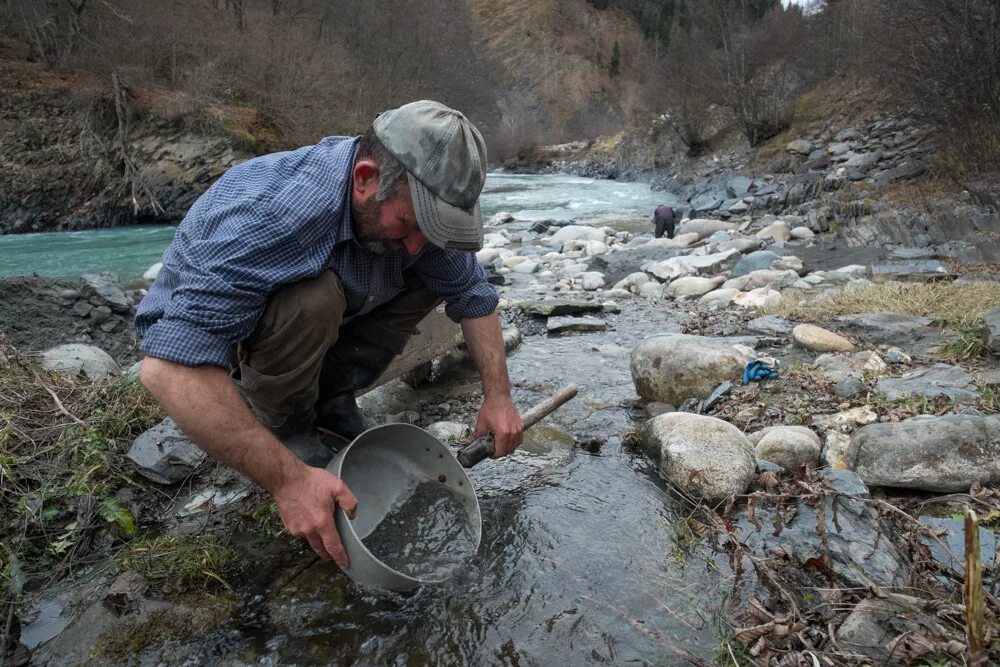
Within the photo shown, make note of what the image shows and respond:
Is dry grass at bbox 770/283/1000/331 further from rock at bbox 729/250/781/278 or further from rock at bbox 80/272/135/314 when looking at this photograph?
rock at bbox 80/272/135/314

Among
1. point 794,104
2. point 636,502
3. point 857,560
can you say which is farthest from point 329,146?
point 794,104

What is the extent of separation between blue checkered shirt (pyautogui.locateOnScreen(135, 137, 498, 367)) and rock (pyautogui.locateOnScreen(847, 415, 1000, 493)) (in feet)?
5.95

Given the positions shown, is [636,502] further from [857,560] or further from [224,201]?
[224,201]

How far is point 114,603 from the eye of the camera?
1.86 m

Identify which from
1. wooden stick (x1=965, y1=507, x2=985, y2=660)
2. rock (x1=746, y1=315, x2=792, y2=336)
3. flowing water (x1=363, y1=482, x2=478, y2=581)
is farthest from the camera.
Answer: rock (x1=746, y1=315, x2=792, y2=336)

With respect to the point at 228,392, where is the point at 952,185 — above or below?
below

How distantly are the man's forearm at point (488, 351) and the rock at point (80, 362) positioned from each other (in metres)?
1.83

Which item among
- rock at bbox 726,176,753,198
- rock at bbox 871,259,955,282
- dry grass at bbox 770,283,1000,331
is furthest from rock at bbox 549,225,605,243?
dry grass at bbox 770,283,1000,331

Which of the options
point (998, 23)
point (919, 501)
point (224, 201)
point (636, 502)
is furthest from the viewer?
point (998, 23)

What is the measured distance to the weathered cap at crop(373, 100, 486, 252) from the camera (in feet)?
5.50

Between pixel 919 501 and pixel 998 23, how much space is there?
880 centimetres

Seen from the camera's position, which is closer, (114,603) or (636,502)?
(114,603)

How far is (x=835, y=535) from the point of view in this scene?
197 cm

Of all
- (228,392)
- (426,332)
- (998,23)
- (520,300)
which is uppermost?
(998,23)
